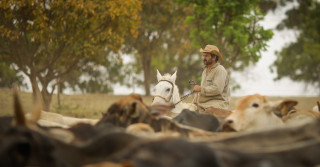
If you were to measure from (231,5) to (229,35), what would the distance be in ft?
4.70

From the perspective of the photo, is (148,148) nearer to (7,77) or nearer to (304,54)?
(7,77)

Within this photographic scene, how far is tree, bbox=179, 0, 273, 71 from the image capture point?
50.6ft

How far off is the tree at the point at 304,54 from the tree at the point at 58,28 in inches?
735

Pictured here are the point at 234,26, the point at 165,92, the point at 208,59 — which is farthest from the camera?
the point at 234,26

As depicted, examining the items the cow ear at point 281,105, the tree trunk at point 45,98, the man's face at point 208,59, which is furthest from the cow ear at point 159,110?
the tree trunk at point 45,98

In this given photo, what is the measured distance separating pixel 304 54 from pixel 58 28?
25.1 meters

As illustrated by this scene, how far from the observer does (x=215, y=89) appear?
6.98 m

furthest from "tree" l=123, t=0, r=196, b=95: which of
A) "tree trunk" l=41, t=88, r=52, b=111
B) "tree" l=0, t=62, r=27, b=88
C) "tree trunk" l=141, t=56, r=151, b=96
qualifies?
"tree trunk" l=41, t=88, r=52, b=111

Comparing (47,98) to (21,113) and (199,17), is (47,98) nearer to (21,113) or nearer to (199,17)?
(199,17)

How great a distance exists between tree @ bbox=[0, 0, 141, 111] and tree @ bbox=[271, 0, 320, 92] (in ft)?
61.3

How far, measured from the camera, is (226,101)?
7293 mm

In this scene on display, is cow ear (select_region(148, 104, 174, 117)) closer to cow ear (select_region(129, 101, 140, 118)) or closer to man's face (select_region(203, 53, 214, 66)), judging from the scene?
cow ear (select_region(129, 101, 140, 118))

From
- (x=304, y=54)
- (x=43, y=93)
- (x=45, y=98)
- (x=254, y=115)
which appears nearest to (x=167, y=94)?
(x=254, y=115)

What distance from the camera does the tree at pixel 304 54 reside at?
28.6 meters
